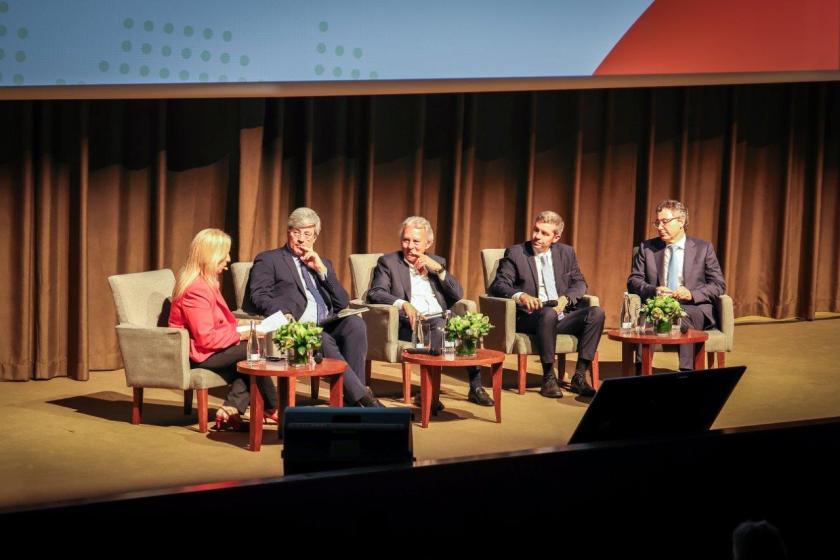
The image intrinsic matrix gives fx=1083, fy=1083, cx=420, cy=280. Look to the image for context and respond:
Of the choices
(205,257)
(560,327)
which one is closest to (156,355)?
(205,257)

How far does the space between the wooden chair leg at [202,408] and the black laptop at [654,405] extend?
3.43 metres

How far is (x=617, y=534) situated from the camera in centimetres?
199

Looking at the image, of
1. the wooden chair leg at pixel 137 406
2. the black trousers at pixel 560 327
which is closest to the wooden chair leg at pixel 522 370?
the black trousers at pixel 560 327

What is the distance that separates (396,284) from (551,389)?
1136 millimetres

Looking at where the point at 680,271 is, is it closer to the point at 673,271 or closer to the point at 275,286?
the point at 673,271

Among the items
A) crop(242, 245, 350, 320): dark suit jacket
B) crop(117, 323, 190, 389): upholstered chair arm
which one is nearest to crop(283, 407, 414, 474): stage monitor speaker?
crop(117, 323, 190, 389): upholstered chair arm

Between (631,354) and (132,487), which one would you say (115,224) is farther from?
(631,354)

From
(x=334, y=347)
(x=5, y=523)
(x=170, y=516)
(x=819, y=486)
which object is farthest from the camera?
(x=334, y=347)

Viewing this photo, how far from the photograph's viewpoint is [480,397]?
6.34 metres

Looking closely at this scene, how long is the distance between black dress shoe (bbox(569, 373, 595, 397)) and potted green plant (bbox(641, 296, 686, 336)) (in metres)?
0.54

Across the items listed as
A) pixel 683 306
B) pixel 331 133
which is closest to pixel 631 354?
pixel 683 306

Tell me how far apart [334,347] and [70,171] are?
2262mm

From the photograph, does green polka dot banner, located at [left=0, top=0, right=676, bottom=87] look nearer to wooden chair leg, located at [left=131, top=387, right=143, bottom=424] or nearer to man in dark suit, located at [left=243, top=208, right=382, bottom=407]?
man in dark suit, located at [left=243, top=208, right=382, bottom=407]

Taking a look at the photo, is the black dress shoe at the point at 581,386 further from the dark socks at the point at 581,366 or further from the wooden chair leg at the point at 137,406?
the wooden chair leg at the point at 137,406
